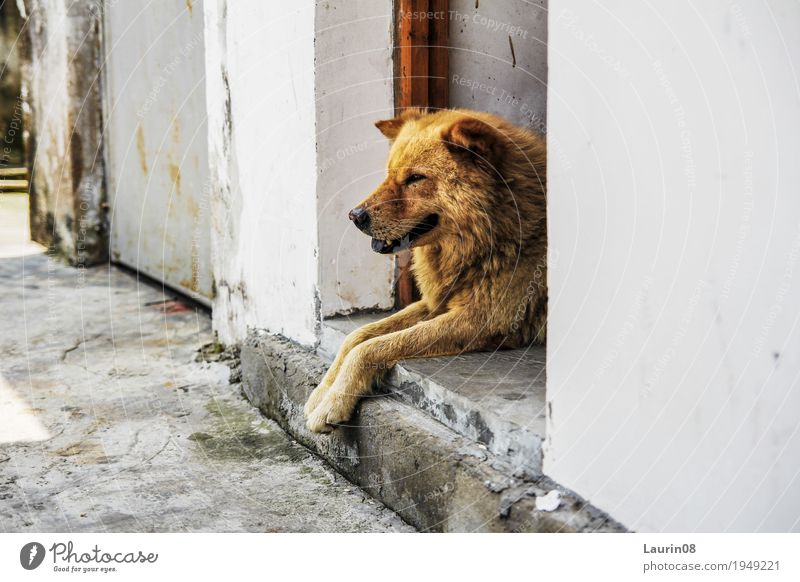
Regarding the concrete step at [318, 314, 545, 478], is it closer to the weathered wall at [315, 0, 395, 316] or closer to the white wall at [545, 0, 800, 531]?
the white wall at [545, 0, 800, 531]

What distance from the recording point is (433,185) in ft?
10.7

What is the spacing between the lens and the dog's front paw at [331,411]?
3314mm

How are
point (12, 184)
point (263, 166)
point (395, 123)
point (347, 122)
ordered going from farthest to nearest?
point (12, 184), point (263, 166), point (347, 122), point (395, 123)

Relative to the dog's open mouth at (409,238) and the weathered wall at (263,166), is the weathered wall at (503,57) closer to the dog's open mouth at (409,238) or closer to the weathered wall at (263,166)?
the weathered wall at (263,166)

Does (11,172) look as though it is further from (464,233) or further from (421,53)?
(464,233)

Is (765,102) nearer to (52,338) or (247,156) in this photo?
(247,156)

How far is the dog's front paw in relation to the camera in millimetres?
3314

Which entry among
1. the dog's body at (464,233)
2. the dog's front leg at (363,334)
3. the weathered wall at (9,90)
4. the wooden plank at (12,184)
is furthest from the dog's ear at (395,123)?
the wooden plank at (12,184)

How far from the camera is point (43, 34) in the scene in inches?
305

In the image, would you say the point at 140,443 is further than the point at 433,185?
Yes

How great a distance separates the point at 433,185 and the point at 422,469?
37.7 inches

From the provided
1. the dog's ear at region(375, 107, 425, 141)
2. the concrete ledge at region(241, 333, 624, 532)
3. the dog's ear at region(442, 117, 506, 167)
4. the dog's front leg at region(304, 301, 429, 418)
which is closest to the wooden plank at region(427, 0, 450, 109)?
the dog's ear at region(375, 107, 425, 141)

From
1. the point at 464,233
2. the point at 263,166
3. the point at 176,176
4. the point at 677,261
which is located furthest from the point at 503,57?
the point at 176,176

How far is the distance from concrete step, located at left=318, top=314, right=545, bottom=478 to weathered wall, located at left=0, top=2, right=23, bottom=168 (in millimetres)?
7196
